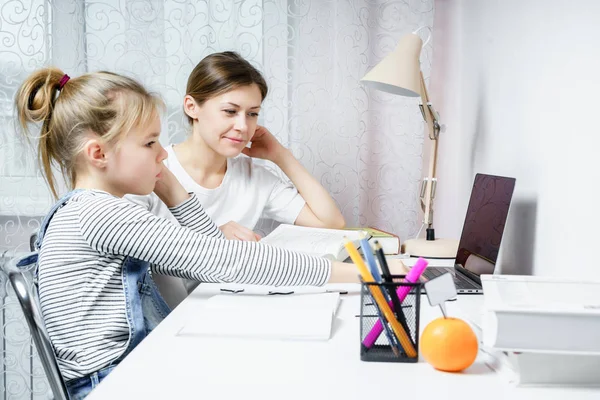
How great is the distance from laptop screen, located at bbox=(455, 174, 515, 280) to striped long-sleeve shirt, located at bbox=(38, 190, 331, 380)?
0.37 metres

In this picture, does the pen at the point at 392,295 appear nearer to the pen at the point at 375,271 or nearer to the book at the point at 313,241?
the pen at the point at 375,271

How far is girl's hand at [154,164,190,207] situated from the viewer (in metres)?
1.39

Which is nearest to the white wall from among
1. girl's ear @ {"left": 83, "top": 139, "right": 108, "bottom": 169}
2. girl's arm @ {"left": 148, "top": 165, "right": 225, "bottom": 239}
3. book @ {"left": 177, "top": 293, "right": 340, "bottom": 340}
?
book @ {"left": 177, "top": 293, "right": 340, "bottom": 340}

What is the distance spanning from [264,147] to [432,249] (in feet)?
1.95

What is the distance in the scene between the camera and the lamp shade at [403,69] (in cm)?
144

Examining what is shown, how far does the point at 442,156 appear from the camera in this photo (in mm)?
1945

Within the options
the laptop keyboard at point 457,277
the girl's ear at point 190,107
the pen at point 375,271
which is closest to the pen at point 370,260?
the pen at point 375,271

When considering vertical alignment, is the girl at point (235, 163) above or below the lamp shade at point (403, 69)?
below

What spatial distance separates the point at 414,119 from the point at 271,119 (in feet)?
1.38

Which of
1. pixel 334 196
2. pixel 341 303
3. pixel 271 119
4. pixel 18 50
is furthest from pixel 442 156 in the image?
pixel 18 50

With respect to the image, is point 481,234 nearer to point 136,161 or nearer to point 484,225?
point 484,225

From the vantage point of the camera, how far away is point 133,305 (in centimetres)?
106

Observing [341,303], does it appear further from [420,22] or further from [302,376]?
[420,22]

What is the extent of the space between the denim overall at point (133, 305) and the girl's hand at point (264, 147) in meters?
0.73
